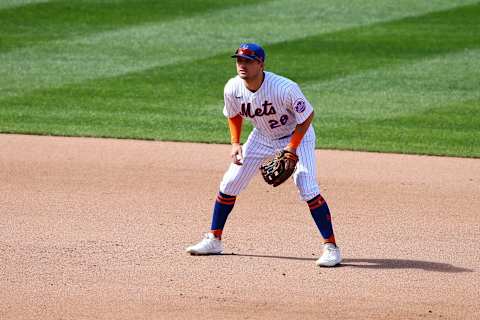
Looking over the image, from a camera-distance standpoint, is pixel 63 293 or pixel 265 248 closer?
pixel 63 293

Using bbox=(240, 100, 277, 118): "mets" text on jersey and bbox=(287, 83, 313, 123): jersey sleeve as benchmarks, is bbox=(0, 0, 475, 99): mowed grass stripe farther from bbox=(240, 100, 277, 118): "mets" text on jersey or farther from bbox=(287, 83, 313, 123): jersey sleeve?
bbox=(287, 83, 313, 123): jersey sleeve

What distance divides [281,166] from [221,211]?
721mm

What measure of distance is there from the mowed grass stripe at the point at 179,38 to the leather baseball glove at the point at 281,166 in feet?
23.1

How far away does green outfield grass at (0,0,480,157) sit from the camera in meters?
12.2

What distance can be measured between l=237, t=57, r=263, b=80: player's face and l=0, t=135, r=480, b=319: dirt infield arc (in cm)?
133

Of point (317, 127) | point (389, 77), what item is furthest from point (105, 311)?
point (389, 77)

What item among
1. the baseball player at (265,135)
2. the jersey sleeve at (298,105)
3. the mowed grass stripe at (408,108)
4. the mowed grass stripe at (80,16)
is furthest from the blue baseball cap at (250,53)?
A: the mowed grass stripe at (80,16)

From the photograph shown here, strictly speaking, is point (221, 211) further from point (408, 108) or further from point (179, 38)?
point (179, 38)

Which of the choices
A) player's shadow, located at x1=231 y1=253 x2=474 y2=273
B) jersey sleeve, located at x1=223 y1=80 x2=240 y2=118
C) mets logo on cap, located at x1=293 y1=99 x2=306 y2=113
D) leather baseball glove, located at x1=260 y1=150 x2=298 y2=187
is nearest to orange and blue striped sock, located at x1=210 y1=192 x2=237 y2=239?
player's shadow, located at x1=231 y1=253 x2=474 y2=273

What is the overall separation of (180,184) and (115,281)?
116 inches

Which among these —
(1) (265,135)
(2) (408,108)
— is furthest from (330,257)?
(2) (408,108)

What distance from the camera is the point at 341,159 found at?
1090 cm

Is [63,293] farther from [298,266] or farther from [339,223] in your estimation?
[339,223]

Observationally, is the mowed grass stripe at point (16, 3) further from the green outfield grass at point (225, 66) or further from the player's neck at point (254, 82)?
the player's neck at point (254, 82)
